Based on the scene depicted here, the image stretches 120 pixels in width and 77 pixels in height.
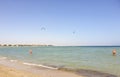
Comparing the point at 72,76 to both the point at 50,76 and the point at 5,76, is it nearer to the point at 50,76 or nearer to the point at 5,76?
the point at 50,76

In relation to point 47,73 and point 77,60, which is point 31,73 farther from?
point 77,60

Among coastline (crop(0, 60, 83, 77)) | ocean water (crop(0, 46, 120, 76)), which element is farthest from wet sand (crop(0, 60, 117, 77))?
ocean water (crop(0, 46, 120, 76))

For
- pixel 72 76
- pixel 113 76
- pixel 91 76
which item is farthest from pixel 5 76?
pixel 113 76

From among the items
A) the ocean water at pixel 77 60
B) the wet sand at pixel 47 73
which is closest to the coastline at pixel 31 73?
the wet sand at pixel 47 73

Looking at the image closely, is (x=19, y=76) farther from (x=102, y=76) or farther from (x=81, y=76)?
(x=102, y=76)

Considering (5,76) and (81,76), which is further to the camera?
(81,76)

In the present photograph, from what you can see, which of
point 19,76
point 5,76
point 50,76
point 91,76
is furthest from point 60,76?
point 5,76

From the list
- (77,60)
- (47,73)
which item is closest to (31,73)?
(47,73)

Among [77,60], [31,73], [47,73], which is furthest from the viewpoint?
[77,60]

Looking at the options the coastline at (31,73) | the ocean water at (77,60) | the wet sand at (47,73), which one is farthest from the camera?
the ocean water at (77,60)

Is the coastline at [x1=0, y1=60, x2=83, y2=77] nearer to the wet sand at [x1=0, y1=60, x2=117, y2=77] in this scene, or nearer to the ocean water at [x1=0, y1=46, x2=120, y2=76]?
the wet sand at [x1=0, y1=60, x2=117, y2=77]

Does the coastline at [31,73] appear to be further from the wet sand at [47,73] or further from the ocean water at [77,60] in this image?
the ocean water at [77,60]

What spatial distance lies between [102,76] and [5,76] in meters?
6.35

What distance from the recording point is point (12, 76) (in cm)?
1051
